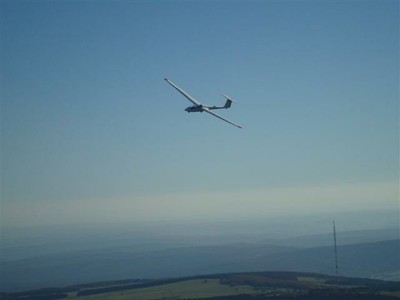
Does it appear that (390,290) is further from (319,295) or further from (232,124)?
(232,124)

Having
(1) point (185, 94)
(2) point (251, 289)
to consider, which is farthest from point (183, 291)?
(1) point (185, 94)

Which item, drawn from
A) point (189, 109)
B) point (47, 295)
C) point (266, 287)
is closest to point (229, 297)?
point (266, 287)

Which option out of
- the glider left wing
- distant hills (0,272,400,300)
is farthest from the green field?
the glider left wing

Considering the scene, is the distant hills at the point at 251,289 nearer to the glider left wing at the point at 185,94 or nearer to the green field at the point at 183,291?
the green field at the point at 183,291

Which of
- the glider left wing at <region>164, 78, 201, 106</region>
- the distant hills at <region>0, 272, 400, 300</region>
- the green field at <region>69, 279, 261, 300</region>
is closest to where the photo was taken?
the glider left wing at <region>164, 78, 201, 106</region>

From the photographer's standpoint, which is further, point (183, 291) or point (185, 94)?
point (183, 291)

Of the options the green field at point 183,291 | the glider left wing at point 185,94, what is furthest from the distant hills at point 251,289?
the glider left wing at point 185,94

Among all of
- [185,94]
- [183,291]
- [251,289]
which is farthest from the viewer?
[183,291]

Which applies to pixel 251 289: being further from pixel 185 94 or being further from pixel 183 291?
pixel 185 94

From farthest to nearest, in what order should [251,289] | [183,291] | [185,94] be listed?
[183,291], [251,289], [185,94]

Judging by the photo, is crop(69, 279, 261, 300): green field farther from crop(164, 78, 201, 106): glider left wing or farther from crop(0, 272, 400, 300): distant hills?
crop(164, 78, 201, 106): glider left wing

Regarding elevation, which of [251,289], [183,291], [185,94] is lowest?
[183,291]
